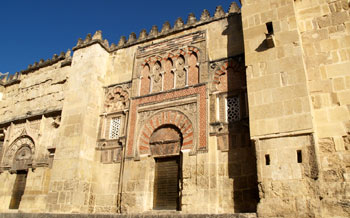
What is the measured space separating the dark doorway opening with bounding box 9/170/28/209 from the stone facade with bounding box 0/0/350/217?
0.18 ft

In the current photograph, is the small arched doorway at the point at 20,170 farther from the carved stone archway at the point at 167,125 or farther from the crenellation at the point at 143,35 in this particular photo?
the crenellation at the point at 143,35

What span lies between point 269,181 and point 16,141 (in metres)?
8.64

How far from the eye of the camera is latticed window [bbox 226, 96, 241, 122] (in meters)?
7.37

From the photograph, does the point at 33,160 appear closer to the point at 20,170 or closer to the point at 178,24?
the point at 20,170

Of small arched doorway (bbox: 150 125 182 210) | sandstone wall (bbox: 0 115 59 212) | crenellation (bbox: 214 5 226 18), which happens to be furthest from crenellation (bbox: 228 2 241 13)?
sandstone wall (bbox: 0 115 59 212)

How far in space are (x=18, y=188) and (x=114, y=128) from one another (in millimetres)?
3705

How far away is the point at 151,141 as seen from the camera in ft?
26.8

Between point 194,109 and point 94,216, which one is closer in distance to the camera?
point 94,216

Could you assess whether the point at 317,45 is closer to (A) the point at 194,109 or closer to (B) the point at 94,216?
(A) the point at 194,109

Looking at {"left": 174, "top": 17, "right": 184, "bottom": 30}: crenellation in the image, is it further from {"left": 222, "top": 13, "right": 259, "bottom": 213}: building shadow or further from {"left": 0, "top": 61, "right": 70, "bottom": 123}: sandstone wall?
{"left": 0, "top": 61, "right": 70, "bottom": 123}: sandstone wall

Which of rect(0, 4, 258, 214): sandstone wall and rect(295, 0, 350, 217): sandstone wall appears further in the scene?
rect(0, 4, 258, 214): sandstone wall

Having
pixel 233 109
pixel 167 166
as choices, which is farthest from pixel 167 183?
pixel 233 109

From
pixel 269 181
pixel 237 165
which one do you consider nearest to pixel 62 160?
pixel 237 165

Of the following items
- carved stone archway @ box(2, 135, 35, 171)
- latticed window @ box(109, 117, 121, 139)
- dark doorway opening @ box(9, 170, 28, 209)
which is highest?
latticed window @ box(109, 117, 121, 139)
